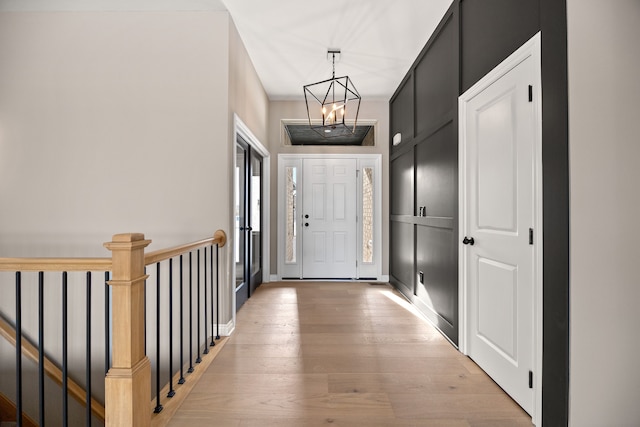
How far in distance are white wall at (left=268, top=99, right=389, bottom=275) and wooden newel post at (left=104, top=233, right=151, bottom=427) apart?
3.49 meters

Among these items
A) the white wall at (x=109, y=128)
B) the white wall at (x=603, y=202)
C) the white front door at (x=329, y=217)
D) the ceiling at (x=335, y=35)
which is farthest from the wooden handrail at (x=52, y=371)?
the white wall at (x=603, y=202)

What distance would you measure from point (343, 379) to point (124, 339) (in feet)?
4.20

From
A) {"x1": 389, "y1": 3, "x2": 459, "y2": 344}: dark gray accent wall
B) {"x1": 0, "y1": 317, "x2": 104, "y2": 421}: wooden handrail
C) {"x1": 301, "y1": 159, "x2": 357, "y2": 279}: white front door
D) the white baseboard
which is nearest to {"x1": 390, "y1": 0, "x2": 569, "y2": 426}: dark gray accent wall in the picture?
{"x1": 389, "y1": 3, "x2": 459, "y2": 344}: dark gray accent wall

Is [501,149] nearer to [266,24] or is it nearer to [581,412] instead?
[581,412]

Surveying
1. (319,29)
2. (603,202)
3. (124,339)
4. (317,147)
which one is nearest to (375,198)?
(317,147)

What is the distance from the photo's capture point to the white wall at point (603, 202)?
4.77ft

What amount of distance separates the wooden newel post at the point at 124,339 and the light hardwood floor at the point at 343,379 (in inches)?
11.7

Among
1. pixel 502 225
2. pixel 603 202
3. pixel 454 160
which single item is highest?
pixel 454 160

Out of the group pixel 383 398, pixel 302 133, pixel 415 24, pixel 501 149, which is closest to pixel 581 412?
pixel 383 398

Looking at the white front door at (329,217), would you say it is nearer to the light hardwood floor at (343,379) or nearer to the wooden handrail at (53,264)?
the light hardwood floor at (343,379)

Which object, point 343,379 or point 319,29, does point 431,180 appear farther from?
point 343,379

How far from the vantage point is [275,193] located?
5.00 m

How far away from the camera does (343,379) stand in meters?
2.12

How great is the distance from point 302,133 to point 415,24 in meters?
2.71
